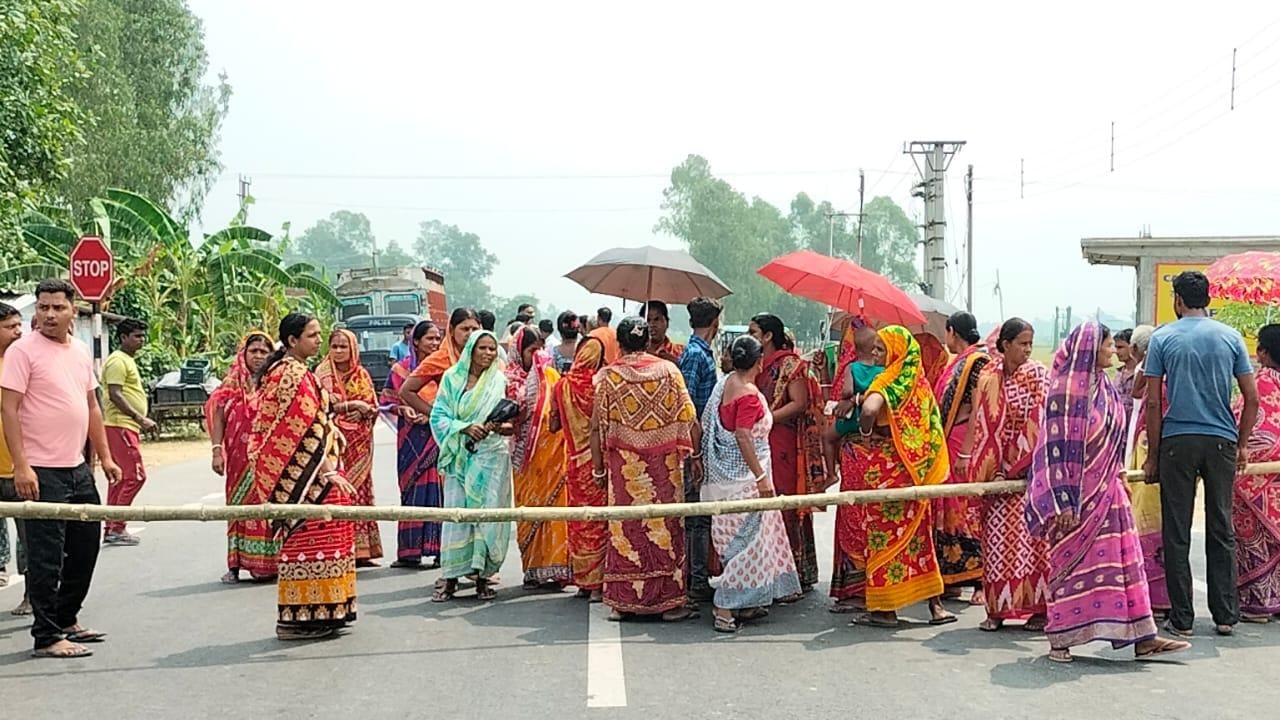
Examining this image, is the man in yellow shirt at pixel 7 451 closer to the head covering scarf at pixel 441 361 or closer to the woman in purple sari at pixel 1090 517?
the head covering scarf at pixel 441 361

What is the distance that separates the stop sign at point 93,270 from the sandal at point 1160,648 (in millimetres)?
11977

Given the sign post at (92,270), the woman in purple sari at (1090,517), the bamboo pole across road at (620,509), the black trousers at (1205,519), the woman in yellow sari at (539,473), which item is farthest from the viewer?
the sign post at (92,270)

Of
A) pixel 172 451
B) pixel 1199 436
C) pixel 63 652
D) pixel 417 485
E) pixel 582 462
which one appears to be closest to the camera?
pixel 63 652

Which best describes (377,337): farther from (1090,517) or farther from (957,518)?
(1090,517)

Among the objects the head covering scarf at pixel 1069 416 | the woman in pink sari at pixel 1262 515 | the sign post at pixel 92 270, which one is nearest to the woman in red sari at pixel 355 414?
the head covering scarf at pixel 1069 416

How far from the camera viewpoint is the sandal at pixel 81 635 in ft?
22.1

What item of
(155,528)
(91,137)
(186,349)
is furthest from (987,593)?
(91,137)

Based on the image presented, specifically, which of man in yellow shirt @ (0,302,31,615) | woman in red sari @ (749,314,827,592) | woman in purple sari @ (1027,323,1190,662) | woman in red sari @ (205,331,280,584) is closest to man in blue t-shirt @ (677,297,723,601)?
woman in red sari @ (749,314,827,592)

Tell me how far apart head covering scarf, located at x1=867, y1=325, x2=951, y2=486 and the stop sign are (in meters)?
10.5

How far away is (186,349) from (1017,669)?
21.8 m

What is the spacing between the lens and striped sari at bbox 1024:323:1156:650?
6223 millimetres

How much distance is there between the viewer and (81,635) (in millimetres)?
6770

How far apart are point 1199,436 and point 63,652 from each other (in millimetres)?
5921

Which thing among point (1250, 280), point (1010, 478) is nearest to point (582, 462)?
point (1010, 478)
